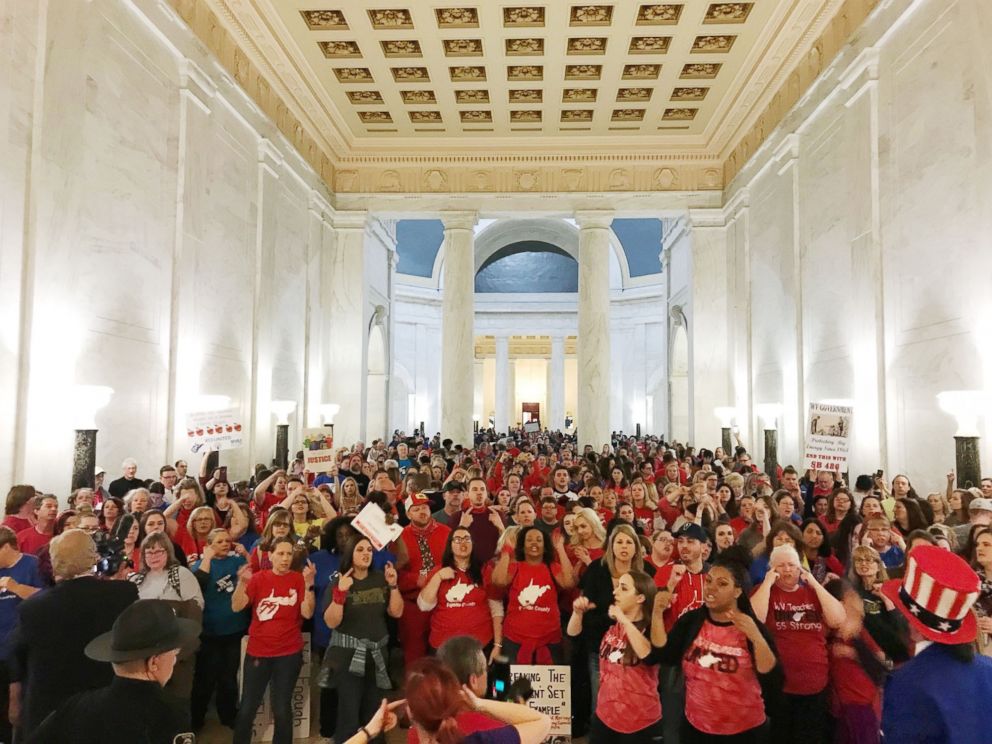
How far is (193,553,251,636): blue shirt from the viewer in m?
5.32

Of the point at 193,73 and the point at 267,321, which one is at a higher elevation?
the point at 193,73

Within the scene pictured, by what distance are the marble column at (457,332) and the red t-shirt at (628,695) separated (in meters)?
17.0

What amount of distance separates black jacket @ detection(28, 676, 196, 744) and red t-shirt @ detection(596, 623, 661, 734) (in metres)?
2.33

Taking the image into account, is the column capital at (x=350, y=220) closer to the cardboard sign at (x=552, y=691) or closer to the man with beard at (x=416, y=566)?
the man with beard at (x=416, y=566)

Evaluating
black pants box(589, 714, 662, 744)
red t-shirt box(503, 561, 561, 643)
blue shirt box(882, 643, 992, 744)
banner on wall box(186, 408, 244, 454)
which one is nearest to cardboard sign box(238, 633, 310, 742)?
red t-shirt box(503, 561, 561, 643)

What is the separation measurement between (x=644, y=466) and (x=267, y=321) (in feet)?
30.4

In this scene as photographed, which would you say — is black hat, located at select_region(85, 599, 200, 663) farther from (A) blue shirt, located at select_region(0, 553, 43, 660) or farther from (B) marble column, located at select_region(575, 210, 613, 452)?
(B) marble column, located at select_region(575, 210, 613, 452)

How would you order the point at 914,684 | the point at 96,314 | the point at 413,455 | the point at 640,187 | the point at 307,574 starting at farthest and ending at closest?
the point at 640,187 → the point at 413,455 → the point at 96,314 → the point at 307,574 → the point at 914,684

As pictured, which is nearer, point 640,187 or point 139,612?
point 139,612

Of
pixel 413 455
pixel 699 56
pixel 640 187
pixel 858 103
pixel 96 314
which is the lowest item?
pixel 413 455

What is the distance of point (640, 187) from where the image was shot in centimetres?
2044

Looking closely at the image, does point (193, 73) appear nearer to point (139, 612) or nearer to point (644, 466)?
point (644, 466)

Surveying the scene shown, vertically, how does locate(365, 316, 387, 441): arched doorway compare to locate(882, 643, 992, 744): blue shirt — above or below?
above

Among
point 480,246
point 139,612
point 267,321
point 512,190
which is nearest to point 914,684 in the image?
point 139,612
